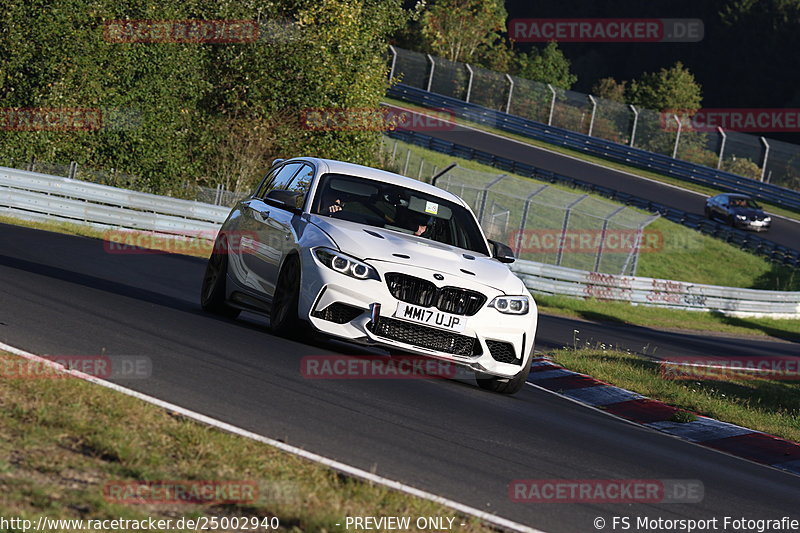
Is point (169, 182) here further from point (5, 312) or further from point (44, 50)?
point (5, 312)

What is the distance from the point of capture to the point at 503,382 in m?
10.2

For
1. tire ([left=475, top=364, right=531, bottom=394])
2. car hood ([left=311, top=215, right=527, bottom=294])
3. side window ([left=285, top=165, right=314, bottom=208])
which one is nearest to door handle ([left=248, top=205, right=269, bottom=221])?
side window ([left=285, top=165, right=314, bottom=208])

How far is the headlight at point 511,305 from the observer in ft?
31.9

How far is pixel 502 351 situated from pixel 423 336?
2.56 ft

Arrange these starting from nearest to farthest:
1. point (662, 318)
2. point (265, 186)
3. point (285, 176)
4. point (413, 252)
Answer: point (413, 252), point (285, 176), point (265, 186), point (662, 318)

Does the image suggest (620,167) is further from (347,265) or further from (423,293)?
(347,265)

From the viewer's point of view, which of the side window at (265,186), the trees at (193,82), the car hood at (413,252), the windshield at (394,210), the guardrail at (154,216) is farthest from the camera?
the trees at (193,82)

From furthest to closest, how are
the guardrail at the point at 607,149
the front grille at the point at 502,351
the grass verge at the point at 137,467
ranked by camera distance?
the guardrail at the point at 607,149, the front grille at the point at 502,351, the grass verge at the point at 137,467

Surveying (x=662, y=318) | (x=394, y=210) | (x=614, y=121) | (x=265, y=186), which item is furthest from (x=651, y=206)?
(x=394, y=210)

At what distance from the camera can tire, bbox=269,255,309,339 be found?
971 centimetres

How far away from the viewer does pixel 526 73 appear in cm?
8562
